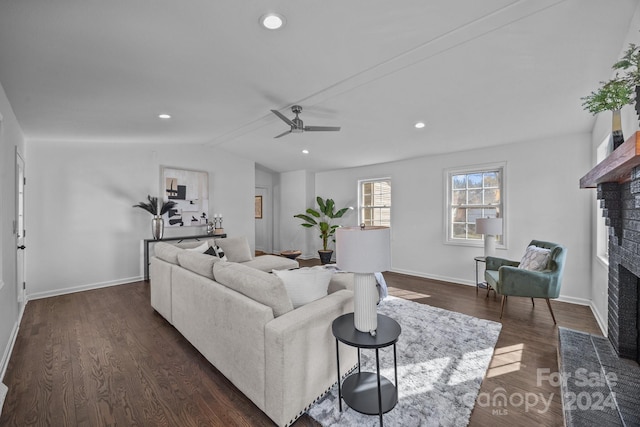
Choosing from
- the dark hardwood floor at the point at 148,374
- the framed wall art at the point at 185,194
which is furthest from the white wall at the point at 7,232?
the framed wall art at the point at 185,194

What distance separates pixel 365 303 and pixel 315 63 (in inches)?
82.3

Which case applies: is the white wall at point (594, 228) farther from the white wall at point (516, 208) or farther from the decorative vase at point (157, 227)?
the decorative vase at point (157, 227)

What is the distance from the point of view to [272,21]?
1878 mm

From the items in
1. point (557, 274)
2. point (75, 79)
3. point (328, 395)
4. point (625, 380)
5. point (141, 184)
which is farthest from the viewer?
point (141, 184)

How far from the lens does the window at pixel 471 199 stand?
14.9 feet

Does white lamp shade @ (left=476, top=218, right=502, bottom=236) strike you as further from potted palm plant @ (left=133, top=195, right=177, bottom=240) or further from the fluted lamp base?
potted palm plant @ (left=133, top=195, right=177, bottom=240)

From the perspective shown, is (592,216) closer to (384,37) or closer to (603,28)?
(603,28)

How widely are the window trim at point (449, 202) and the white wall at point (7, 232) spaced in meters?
5.59

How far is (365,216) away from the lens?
6.49 metres

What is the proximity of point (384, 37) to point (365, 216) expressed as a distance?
4.60 m

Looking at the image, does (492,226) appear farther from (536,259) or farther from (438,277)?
(438,277)

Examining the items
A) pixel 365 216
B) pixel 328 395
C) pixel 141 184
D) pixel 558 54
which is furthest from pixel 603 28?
pixel 141 184

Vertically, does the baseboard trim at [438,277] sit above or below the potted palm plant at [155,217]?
below

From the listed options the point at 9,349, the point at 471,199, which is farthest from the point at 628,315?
the point at 9,349
